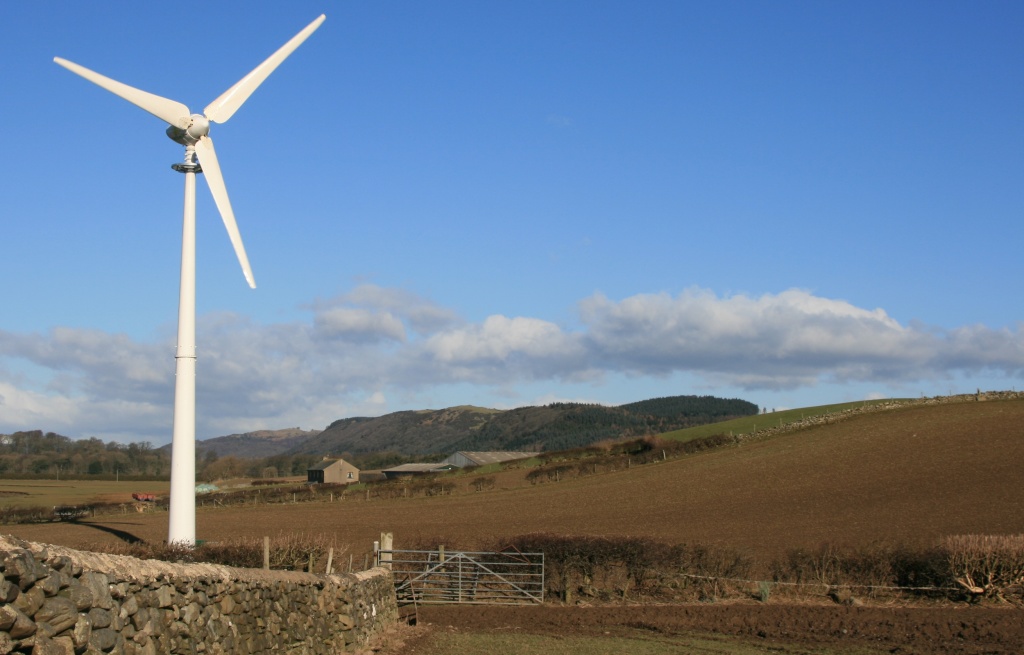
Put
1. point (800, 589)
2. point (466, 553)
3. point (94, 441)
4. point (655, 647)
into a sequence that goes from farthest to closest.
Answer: point (94, 441), point (466, 553), point (800, 589), point (655, 647)

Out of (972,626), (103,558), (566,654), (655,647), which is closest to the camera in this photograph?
(103,558)

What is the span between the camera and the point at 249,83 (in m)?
26.3

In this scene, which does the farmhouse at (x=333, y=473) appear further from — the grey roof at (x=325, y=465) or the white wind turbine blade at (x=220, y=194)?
the white wind turbine blade at (x=220, y=194)

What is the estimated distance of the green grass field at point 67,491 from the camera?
80.4m

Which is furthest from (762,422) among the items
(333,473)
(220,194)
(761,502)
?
(220,194)

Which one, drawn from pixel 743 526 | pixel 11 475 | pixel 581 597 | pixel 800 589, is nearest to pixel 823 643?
pixel 800 589

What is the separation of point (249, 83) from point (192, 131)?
7.36 ft

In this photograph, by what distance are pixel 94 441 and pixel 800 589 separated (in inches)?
7025

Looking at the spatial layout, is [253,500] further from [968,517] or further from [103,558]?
[103,558]

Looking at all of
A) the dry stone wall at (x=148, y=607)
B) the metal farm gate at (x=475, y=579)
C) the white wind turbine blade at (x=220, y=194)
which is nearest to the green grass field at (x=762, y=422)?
the metal farm gate at (x=475, y=579)

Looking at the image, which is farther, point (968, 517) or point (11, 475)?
point (11, 475)

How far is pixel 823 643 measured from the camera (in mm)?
20594

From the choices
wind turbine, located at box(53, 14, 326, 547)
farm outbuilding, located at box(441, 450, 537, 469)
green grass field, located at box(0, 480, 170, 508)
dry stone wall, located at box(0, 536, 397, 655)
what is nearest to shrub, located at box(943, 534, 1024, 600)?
dry stone wall, located at box(0, 536, 397, 655)

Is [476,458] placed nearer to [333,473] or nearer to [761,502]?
[333,473]
